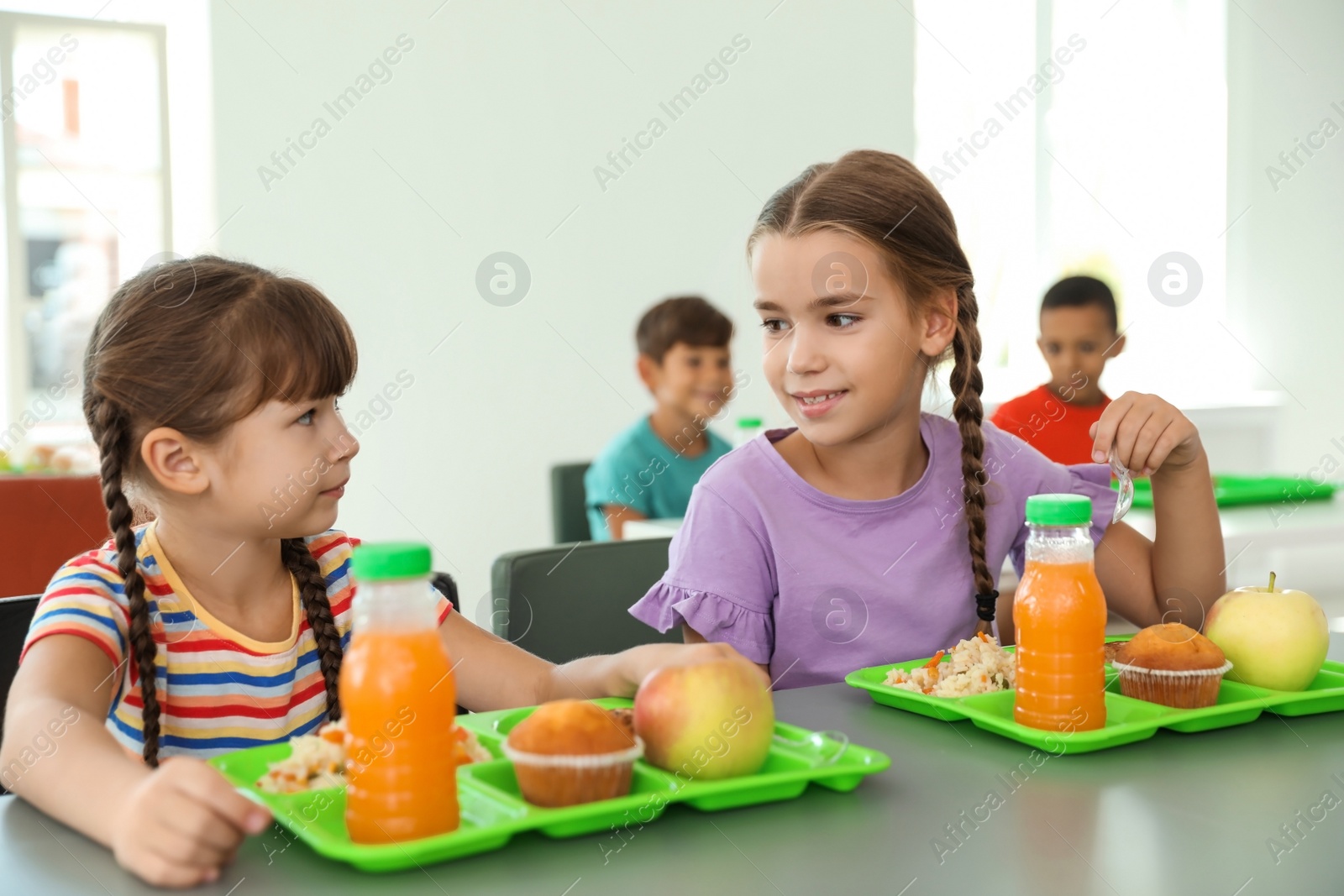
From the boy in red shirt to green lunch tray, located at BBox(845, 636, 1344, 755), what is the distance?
1621mm

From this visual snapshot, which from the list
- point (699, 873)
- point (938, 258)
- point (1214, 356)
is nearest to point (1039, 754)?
point (699, 873)

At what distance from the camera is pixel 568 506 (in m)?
3.00

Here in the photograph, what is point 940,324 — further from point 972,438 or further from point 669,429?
point 669,429

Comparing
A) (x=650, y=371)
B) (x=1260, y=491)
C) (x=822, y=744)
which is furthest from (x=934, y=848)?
(x=650, y=371)

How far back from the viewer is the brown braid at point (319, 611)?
1.14m

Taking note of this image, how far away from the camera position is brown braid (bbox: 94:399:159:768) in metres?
0.99

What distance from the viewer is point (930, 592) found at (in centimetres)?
132

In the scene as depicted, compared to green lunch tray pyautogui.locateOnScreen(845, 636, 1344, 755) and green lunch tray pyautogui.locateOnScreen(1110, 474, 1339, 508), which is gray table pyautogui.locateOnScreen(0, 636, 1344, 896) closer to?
green lunch tray pyautogui.locateOnScreen(845, 636, 1344, 755)

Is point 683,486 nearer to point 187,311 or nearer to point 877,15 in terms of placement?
point 187,311

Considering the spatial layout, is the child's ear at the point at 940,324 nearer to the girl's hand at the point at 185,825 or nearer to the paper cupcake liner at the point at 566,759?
the paper cupcake liner at the point at 566,759

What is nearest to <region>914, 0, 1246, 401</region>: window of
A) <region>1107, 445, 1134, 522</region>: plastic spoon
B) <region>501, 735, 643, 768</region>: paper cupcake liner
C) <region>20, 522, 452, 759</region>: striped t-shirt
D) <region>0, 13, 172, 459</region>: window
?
<region>0, 13, 172, 459</region>: window

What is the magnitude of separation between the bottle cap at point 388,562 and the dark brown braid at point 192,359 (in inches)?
21.2

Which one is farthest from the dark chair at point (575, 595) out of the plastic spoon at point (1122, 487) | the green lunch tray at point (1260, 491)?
the green lunch tray at point (1260, 491)

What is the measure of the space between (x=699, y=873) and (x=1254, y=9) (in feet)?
18.9
